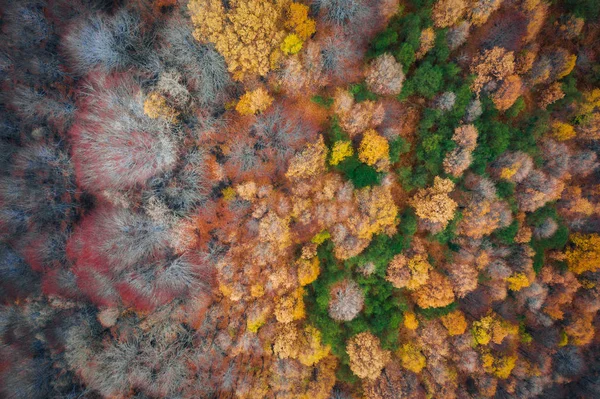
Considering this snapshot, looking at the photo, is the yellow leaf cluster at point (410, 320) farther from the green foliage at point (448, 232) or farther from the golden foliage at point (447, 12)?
the golden foliage at point (447, 12)

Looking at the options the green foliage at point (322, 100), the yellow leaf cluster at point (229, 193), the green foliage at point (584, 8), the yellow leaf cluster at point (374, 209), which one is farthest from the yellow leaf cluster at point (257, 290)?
the green foliage at point (584, 8)

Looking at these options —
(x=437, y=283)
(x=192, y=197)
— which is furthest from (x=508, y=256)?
(x=192, y=197)

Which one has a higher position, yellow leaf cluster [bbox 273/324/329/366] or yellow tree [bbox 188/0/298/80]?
yellow tree [bbox 188/0/298/80]

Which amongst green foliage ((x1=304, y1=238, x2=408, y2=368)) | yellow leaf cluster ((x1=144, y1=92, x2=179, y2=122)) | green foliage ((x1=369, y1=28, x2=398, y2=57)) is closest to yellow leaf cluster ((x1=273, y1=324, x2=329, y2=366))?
green foliage ((x1=304, y1=238, x2=408, y2=368))

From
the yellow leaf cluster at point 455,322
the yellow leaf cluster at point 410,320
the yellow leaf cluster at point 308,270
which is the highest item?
the yellow leaf cluster at point 455,322

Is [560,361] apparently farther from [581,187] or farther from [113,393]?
[113,393]

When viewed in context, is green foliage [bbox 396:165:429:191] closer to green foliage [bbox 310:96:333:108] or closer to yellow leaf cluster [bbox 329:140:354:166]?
yellow leaf cluster [bbox 329:140:354:166]
